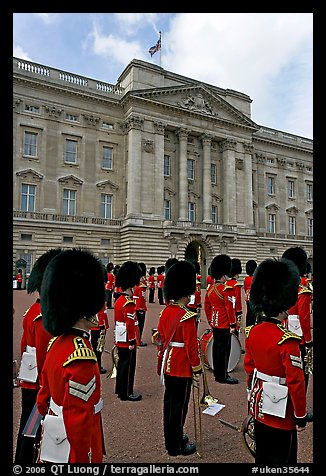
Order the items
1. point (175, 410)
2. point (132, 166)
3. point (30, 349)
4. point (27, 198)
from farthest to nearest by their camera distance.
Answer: point (132, 166) < point (27, 198) < point (175, 410) < point (30, 349)

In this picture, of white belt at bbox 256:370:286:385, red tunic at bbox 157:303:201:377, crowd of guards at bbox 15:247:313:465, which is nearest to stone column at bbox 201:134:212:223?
crowd of guards at bbox 15:247:313:465

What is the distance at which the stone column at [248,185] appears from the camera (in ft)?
108

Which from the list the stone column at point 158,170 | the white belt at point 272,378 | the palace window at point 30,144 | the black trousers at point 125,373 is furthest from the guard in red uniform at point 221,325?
the palace window at point 30,144

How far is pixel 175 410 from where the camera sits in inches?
146

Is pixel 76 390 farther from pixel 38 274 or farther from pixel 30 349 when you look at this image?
pixel 38 274

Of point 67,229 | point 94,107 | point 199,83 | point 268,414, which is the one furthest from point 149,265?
point 268,414

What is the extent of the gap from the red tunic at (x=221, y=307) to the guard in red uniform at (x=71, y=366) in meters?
3.94

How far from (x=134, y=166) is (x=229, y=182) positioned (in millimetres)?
9757

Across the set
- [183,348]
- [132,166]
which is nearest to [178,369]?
[183,348]

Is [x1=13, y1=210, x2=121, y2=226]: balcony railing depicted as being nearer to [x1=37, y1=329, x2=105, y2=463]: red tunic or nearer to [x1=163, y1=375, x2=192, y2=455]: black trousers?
[x1=163, y1=375, x2=192, y2=455]: black trousers

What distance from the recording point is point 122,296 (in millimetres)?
5457

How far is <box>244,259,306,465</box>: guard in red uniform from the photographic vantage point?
252 centimetres

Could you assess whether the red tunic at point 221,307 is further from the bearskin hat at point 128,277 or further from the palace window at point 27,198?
the palace window at point 27,198

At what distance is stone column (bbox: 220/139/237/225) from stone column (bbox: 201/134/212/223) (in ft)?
5.34
